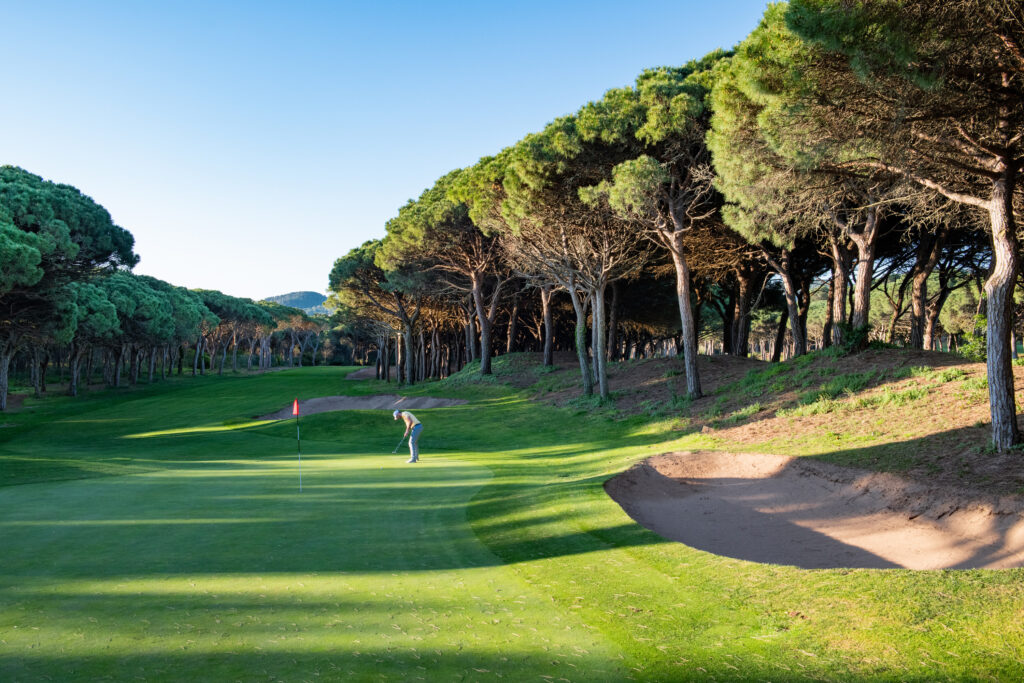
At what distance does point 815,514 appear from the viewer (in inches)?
434

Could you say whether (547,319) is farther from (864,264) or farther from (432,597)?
(432,597)

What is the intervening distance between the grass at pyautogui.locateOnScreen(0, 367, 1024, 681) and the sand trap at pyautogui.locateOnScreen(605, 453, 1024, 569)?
2113mm

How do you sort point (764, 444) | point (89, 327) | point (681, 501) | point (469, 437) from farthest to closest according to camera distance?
point (89, 327)
point (469, 437)
point (764, 444)
point (681, 501)

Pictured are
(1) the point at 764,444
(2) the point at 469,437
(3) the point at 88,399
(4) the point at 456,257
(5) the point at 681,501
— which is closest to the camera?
(5) the point at 681,501

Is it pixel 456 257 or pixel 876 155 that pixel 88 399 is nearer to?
pixel 456 257

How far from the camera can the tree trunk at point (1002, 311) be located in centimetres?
1099

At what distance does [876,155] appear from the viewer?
12.5 meters

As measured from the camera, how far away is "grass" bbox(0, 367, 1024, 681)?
180 inches

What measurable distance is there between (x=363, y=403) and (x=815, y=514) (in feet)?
125

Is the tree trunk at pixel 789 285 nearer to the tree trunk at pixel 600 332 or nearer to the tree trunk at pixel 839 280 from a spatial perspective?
the tree trunk at pixel 839 280

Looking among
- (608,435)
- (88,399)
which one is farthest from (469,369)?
(88,399)

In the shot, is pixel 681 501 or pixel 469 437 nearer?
pixel 681 501

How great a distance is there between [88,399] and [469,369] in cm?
3301

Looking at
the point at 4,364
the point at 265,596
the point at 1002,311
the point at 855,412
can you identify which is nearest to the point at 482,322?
the point at 855,412
